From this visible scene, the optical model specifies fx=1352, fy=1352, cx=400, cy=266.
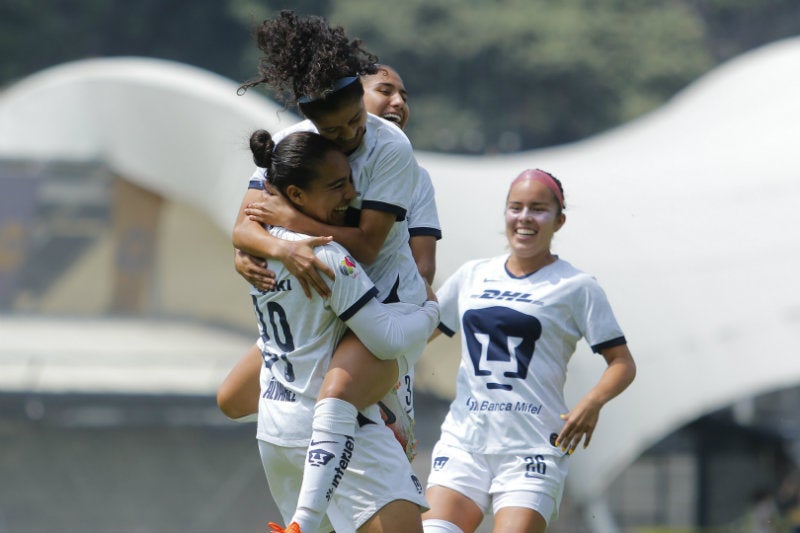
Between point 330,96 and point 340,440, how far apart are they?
0.88 meters

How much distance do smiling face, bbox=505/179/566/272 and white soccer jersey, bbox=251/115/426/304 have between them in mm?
837

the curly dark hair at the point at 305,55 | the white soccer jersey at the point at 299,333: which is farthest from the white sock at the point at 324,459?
the curly dark hair at the point at 305,55

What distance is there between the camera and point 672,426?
13617 millimetres

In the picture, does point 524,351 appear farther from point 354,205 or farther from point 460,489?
point 354,205

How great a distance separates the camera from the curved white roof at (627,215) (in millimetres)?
13555

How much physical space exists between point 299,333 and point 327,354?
93mm

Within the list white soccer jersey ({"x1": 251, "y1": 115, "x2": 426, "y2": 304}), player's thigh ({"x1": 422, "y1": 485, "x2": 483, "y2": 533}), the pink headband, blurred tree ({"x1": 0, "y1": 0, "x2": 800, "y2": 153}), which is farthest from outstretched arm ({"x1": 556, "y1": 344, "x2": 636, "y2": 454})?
blurred tree ({"x1": 0, "y1": 0, "x2": 800, "y2": 153})

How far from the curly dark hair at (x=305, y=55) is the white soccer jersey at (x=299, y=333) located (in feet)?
1.32

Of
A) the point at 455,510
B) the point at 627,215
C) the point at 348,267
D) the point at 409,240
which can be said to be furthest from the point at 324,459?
the point at 627,215

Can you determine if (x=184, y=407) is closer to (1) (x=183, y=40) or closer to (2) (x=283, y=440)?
(2) (x=283, y=440)

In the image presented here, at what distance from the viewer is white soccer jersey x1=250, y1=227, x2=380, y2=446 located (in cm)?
353

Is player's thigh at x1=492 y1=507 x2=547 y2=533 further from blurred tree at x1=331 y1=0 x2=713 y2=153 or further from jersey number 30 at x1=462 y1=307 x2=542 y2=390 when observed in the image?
blurred tree at x1=331 y1=0 x2=713 y2=153

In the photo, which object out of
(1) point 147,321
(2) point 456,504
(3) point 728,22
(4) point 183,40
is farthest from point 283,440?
(3) point 728,22

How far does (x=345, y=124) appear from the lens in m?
3.52
